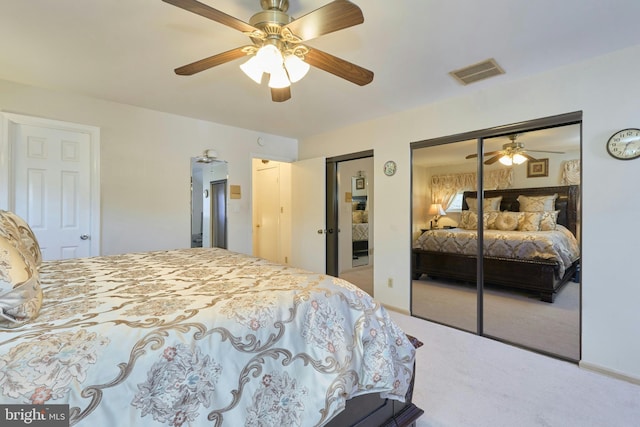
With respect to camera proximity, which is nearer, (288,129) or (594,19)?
(594,19)

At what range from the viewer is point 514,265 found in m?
2.87

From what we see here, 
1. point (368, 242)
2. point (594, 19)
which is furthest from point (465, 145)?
point (368, 242)

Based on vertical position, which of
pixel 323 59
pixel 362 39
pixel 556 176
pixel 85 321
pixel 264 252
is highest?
pixel 362 39

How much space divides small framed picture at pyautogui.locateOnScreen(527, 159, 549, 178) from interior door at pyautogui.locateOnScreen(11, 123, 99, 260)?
14.2 feet

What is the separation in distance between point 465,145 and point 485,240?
38.9 inches

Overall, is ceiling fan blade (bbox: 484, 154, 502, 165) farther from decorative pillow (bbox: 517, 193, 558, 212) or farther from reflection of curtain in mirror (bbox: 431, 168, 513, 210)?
decorative pillow (bbox: 517, 193, 558, 212)

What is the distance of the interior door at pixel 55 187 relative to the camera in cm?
277

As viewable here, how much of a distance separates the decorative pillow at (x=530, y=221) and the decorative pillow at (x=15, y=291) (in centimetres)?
→ 337

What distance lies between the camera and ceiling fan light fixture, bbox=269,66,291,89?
1.70 m

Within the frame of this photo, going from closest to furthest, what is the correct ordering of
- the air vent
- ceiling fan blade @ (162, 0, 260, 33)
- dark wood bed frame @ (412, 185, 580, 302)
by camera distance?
ceiling fan blade @ (162, 0, 260, 33) < the air vent < dark wood bed frame @ (412, 185, 580, 302)

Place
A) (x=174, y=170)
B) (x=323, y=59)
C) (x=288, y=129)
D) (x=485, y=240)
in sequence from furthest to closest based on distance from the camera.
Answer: (x=288, y=129)
(x=174, y=170)
(x=485, y=240)
(x=323, y=59)

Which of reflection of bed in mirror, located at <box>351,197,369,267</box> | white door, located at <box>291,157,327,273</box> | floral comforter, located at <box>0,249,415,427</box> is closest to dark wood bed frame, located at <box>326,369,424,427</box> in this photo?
floral comforter, located at <box>0,249,415,427</box>

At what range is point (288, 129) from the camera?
14.0ft

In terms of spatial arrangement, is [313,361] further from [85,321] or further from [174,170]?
[174,170]
